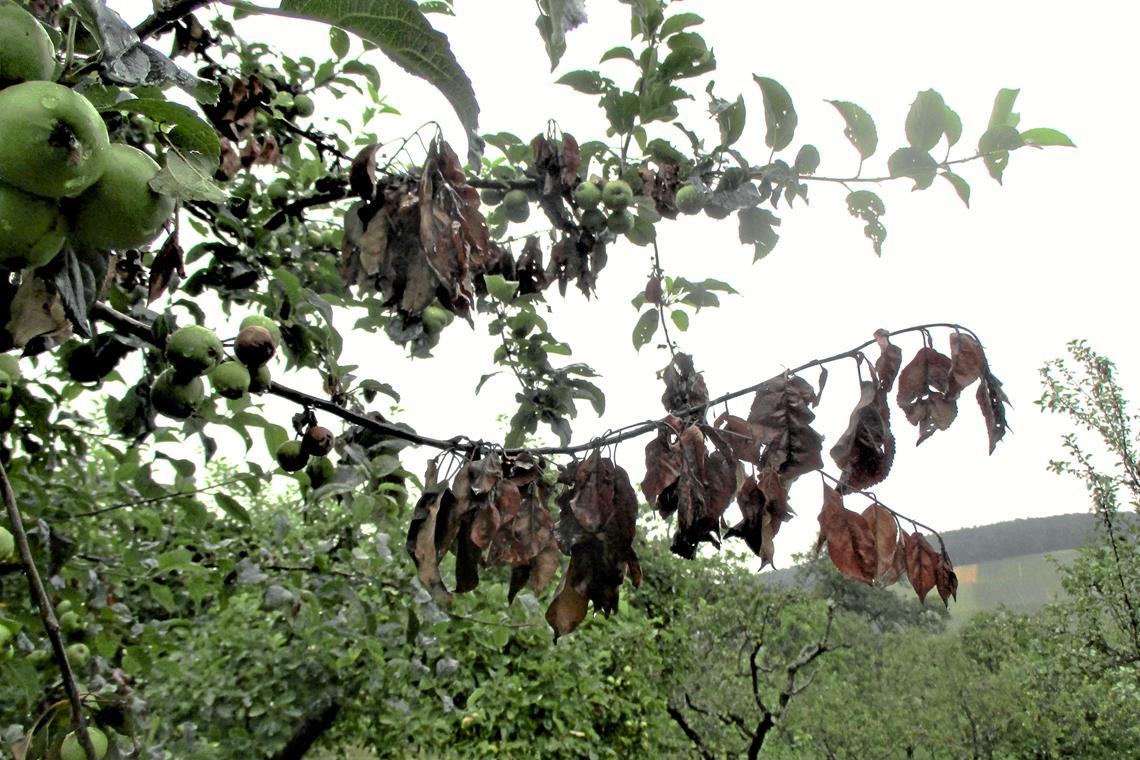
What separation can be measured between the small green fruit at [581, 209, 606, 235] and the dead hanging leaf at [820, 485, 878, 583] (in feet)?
4.25

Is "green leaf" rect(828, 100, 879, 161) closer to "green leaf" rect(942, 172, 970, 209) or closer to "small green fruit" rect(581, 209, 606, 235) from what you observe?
"green leaf" rect(942, 172, 970, 209)

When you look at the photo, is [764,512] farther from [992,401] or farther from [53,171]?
[53,171]

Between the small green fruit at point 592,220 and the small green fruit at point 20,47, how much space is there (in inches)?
67.3

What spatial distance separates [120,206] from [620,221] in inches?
69.8

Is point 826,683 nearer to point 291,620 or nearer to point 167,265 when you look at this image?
point 291,620

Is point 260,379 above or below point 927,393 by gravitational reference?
above

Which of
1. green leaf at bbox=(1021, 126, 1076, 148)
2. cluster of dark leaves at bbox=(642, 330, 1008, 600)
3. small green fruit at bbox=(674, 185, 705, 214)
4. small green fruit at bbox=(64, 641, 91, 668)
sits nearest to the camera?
cluster of dark leaves at bbox=(642, 330, 1008, 600)

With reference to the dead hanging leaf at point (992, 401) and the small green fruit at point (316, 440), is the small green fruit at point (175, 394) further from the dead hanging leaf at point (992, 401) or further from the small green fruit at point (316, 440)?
the dead hanging leaf at point (992, 401)

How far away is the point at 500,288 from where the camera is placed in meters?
2.63

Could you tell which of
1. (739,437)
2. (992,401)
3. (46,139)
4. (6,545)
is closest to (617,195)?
(739,437)

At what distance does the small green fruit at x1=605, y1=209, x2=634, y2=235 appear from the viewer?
2348 millimetres

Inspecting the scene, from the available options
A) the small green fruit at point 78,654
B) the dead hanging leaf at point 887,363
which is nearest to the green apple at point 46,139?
the dead hanging leaf at point 887,363

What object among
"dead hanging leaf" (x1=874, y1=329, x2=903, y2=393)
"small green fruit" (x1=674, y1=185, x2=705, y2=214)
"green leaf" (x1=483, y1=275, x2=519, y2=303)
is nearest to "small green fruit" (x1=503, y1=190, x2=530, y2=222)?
"green leaf" (x1=483, y1=275, x2=519, y2=303)

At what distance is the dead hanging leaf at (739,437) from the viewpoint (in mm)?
1231
